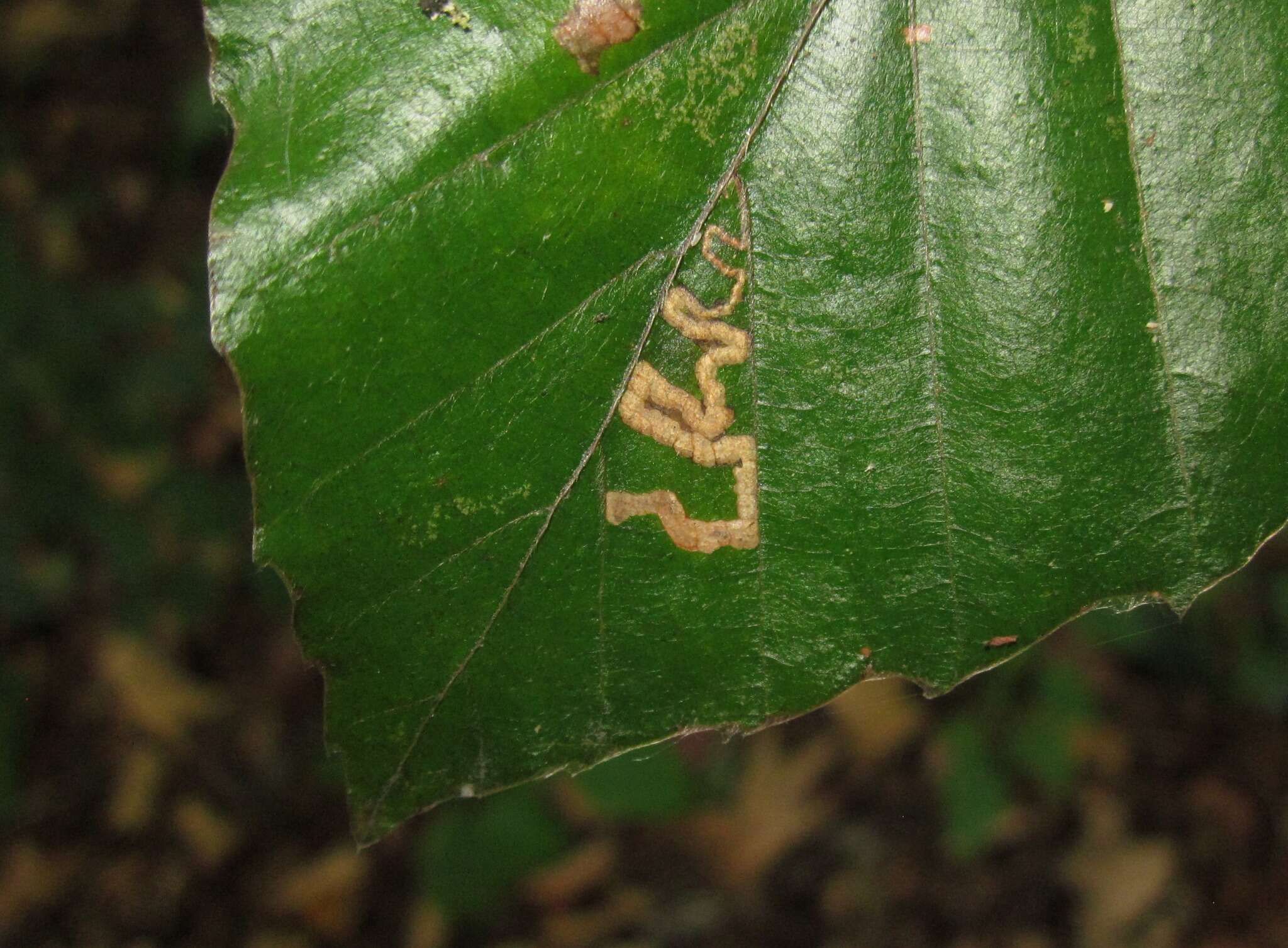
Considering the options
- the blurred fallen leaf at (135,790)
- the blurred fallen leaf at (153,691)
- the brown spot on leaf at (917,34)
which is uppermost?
the brown spot on leaf at (917,34)

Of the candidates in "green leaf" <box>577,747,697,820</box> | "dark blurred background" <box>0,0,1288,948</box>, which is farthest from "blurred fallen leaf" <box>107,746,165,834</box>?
"green leaf" <box>577,747,697,820</box>

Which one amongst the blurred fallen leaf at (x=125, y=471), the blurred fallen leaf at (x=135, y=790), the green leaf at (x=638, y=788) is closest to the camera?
the green leaf at (x=638, y=788)

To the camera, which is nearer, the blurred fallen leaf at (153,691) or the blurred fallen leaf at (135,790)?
the blurred fallen leaf at (135,790)

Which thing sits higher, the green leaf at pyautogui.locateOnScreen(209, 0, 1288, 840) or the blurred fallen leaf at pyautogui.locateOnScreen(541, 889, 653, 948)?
the green leaf at pyautogui.locateOnScreen(209, 0, 1288, 840)

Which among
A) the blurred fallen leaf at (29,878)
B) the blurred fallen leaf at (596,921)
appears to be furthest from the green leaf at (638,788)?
the blurred fallen leaf at (29,878)

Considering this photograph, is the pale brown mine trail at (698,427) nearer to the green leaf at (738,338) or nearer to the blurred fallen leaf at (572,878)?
the green leaf at (738,338)

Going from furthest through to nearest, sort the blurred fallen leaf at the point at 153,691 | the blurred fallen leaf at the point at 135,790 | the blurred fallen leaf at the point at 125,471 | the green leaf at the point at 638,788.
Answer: the blurred fallen leaf at the point at 125,471 < the blurred fallen leaf at the point at 153,691 < the blurred fallen leaf at the point at 135,790 < the green leaf at the point at 638,788

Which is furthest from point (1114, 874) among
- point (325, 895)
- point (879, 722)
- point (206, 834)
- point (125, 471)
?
point (125, 471)

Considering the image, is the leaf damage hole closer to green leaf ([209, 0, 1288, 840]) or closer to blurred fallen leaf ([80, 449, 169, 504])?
green leaf ([209, 0, 1288, 840])
